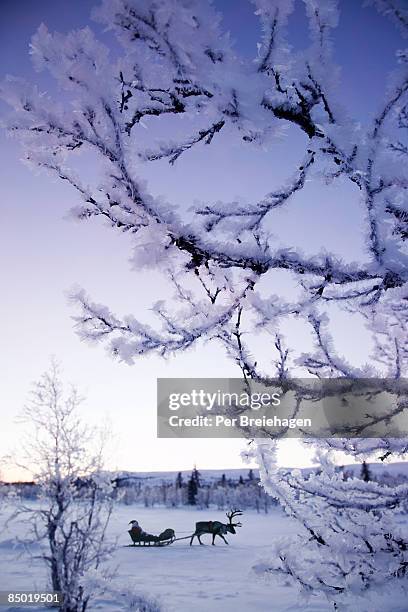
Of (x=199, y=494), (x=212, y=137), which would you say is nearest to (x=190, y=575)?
(x=212, y=137)

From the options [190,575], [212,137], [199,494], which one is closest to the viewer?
[212,137]

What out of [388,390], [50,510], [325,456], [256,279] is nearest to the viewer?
[256,279]

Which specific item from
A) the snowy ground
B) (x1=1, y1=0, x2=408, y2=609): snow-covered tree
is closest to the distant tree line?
the snowy ground

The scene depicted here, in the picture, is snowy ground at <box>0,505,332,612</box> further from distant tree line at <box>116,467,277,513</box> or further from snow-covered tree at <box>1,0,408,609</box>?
distant tree line at <box>116,467,277,513</box>

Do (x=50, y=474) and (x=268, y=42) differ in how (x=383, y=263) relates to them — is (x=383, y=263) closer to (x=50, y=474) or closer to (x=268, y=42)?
(x=268, y=42)

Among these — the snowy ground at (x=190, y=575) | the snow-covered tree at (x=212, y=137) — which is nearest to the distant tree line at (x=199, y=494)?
the snowy ground at (x=190, y=575)

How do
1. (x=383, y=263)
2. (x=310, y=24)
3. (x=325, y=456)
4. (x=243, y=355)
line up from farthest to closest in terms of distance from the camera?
1. (x=325, y=456)
2. (x=243, y=355)
3. (x=383, y=263)
4. (x=310, y=24)

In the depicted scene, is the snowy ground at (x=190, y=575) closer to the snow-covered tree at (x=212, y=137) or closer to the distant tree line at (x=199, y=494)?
the snow-covered tree at (x=212, y=137)

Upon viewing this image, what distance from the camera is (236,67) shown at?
Result: 1.39m

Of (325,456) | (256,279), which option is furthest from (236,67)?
(325,456)

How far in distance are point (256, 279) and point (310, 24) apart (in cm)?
106

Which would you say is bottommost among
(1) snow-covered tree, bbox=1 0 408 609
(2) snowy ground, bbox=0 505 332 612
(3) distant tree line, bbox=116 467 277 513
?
(3) distant tree line, bbox=116 467 277 513

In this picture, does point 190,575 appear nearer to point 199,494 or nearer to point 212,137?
point 212,137

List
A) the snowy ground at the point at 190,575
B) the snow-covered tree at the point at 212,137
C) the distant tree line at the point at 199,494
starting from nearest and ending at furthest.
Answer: the snow-covered tree at the point at 212,137 < the snowy ground at the point at 190,575 < the distant tree line at the point at 199,494
